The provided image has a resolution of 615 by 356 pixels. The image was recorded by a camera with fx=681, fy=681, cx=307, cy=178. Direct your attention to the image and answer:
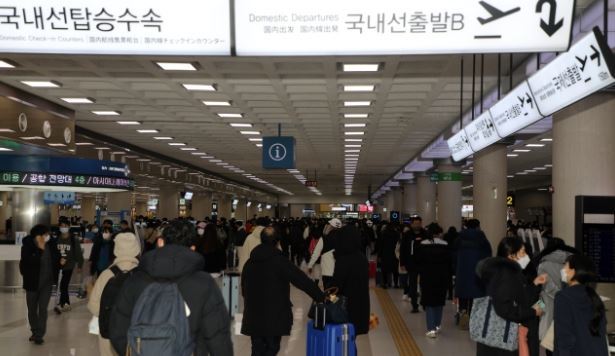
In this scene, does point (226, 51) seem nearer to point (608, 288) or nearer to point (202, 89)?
point (608, 288)

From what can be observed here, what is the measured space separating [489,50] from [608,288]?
3869 mm

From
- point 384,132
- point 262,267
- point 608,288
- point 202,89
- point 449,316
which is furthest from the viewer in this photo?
point 384,132

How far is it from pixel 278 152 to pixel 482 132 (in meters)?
8.95

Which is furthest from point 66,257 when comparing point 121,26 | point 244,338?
point 121,26

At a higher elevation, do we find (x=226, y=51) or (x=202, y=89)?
(x=202, y=89)

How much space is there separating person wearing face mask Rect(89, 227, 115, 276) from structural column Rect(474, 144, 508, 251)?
8714 millimetres

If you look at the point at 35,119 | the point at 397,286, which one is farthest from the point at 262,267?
the point at 397,286

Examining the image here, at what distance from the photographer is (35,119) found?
44.1 ft

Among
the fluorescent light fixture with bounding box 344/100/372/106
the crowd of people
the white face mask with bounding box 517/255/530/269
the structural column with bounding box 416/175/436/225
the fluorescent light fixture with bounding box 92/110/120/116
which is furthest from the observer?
the structural column with bounding box 416/175/436/225

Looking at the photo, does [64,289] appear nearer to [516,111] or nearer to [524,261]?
[516,111]

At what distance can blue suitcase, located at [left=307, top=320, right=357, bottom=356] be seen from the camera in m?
5.97

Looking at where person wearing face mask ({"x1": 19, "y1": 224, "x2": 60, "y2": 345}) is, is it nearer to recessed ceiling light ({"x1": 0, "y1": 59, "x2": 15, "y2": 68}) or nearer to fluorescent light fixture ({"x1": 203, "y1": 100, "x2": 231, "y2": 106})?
recessed ceiling light ({"x1": 0, "y1": 59, "x2": 15, "y2": 68})

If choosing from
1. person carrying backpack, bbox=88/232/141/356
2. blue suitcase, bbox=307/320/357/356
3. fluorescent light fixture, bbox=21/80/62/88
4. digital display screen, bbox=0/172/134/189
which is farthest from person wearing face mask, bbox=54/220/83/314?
person carrying backpack, bbox=88/232/141/356

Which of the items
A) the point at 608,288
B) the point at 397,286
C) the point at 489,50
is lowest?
the point at 397,286
